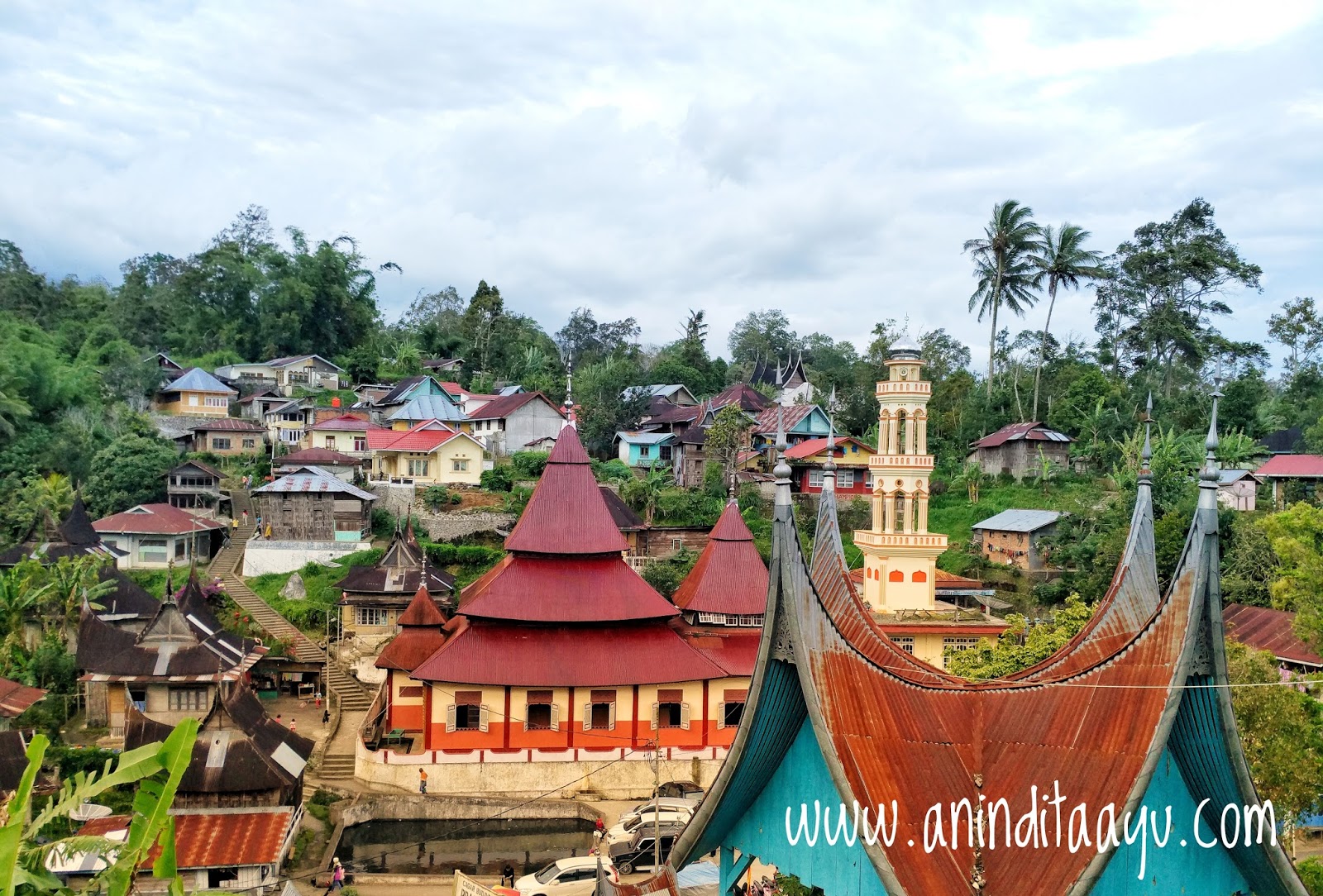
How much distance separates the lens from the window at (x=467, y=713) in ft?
71.3

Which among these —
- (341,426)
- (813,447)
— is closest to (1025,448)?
(813,447)

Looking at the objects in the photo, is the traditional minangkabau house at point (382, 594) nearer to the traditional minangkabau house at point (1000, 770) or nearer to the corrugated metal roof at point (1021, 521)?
the corrugated metal roof at point (1021, 521)

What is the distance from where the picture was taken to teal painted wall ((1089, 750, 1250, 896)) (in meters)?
9.23

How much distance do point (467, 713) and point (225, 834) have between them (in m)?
5.82

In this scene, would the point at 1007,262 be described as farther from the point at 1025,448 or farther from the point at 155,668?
the point at 155,668

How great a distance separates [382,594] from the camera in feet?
102

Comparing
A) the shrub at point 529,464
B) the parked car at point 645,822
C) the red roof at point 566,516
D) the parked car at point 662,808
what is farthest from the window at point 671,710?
the shrub at point 529,464

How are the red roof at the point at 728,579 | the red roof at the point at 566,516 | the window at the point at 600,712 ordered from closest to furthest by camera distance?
the window at the point at 600,712
the red roof at the point at 566,516
the red roof at the point at 728,579

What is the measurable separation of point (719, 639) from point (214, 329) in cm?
5572

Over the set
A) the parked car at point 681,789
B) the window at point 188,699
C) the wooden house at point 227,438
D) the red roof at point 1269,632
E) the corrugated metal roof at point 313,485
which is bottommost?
the parked car at point 681,789

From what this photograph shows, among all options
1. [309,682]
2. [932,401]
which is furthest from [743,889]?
[932,401]

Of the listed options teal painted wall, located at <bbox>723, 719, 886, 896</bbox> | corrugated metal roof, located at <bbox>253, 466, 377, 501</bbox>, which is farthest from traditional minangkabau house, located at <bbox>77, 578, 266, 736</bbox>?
teal painted wall, located at <bbox>723, 719, 886, 896</bbox>

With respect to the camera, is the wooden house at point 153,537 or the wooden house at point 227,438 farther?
the wooden house at point 227,438

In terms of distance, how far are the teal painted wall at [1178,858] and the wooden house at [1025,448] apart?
118ft
